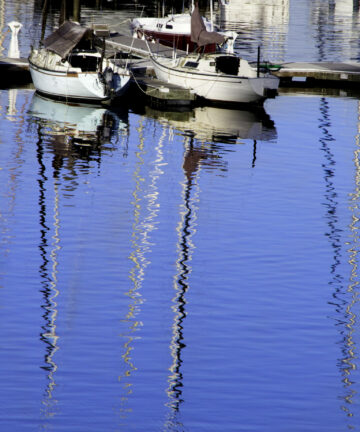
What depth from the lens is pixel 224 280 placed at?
20.9 metres

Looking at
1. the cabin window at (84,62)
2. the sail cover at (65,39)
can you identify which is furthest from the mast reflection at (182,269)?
the sail cover at (65,39)

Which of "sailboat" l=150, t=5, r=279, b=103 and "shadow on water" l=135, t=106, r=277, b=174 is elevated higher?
"sailboat" l=150, t=5, r=279, b=103

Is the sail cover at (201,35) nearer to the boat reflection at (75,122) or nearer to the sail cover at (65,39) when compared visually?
the sail cover at (65,39)

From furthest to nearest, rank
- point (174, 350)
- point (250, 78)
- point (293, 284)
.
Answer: point (250, 78) < point (293, 284) < point (174, 350)

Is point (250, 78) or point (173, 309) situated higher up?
point (250, 78)

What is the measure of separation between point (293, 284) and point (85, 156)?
1438 centimetres

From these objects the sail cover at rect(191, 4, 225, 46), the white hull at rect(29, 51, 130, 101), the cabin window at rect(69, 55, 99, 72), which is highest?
the sail cover at rect(191, 4, 225, 46)

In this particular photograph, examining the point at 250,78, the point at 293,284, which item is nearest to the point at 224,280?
the point at 293,284

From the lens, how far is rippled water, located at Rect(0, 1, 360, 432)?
49.0ft

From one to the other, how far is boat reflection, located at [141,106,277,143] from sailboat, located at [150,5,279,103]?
2.40 ft

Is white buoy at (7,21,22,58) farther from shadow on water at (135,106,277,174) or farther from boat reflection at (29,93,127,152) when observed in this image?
shadow on water at (135,106,277,174)

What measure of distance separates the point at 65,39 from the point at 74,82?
6.36ft

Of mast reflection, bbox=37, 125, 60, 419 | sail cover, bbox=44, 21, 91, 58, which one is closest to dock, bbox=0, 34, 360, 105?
sail cover, bbox=44, 21, 91, 58

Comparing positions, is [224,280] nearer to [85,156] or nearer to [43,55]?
[85,156]
